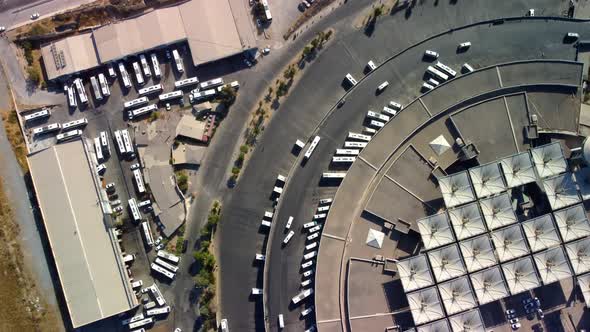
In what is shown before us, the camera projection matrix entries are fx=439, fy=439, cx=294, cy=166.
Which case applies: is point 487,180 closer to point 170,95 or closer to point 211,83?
point 211,83

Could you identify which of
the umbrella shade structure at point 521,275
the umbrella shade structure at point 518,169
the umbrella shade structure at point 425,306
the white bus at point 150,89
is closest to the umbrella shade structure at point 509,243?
the umbrella shade structure at point 521,275

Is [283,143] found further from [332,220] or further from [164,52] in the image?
[164,52]

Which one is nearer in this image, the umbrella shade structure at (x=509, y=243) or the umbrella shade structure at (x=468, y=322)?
the umbrella shade structure at (x=468, y=322)

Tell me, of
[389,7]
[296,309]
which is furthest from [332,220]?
[389,7]

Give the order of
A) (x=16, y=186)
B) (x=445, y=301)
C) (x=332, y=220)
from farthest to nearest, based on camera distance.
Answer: (x=16, y=186), (x=332, y=220), (x=445, y=301)

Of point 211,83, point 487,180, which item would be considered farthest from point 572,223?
point 211,83

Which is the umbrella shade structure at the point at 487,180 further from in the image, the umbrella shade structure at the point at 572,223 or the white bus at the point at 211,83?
the white bus at the point at 211,83

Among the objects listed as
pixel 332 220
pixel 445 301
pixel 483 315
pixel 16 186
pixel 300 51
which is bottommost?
pixel 483 315
